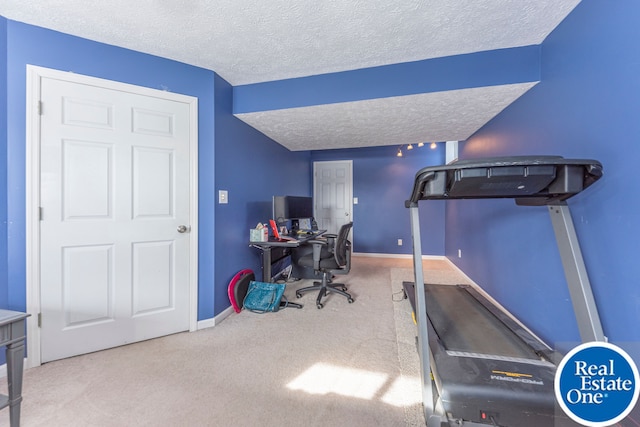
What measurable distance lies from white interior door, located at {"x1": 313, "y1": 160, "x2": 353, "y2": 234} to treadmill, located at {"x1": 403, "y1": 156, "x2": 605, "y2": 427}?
375 centimetres

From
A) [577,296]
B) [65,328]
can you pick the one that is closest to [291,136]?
[65,328]

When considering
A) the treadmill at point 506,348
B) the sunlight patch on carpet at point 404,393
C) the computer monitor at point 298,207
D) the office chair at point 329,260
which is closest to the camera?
the treadmill at point 506,348

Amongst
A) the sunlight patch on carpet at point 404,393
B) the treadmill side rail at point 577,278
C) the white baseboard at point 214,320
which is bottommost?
the sunlight patch on carpet at point 404,393

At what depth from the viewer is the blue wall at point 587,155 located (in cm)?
107

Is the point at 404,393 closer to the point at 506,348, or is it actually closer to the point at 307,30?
the point at 506,348

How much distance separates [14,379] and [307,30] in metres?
2.57

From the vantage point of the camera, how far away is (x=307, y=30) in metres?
1.62

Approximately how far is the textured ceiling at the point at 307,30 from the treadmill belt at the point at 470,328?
6.25ft

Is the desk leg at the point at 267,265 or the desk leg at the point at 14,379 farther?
the desk leg at the point at 267,265

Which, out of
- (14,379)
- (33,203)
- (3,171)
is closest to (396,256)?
(14,379)

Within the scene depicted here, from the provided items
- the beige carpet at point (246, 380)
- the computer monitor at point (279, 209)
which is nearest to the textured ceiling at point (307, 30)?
the computer monitor at point (279, 209)

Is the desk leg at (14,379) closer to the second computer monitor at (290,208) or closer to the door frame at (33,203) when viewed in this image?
the door frame at (33,203)

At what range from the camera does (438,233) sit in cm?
467

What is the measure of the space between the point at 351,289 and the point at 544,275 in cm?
197
